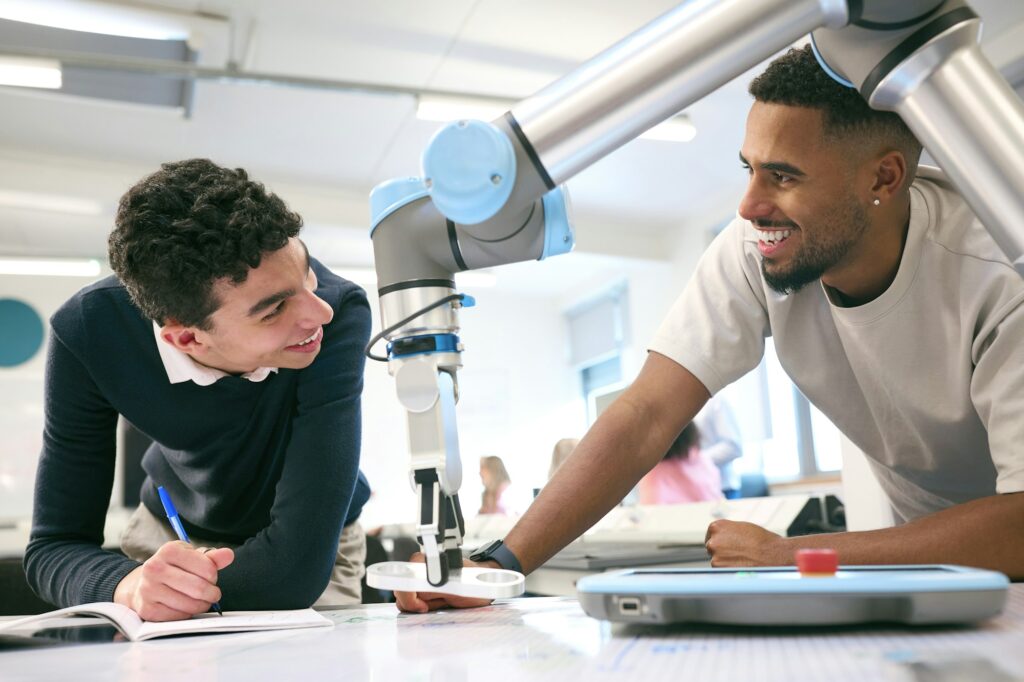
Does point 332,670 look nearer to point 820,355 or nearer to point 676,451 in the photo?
point 820,355

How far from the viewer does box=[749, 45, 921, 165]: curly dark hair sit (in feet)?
4.20

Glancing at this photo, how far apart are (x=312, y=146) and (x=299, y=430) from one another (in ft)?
16.4

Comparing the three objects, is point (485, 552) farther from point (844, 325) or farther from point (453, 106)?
point (453, 106)

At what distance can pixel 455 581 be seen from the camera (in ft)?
2.81

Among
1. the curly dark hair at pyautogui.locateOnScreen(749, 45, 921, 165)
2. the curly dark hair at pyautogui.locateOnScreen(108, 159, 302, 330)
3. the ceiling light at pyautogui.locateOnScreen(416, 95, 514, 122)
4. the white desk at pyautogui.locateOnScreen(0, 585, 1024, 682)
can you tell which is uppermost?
the ceiling light at pyautogui.locateOnScreen(416, 95, 514, 122)

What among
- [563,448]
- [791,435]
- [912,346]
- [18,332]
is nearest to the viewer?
[912,346]

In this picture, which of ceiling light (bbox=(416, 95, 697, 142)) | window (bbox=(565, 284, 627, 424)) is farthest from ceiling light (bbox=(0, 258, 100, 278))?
window (bbox=(565, 284, 627, 424))

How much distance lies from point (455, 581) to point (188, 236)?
717 mm

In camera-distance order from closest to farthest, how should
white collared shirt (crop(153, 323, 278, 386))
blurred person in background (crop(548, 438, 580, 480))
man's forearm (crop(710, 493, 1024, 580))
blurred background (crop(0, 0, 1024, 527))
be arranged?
1. man's forearm (crop(710, 493, 1024, 580))
2. white collared shirt (crop(153, 323, 278, 386))
3. blurred person in background (crop(548, 438, 580, 480))
4. blurred background (crop(0, 0, 1024, 527))

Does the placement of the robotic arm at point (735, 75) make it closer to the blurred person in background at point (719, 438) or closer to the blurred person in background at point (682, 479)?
the blurred person in background at point (682, 479)

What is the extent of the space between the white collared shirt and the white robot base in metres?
0.61

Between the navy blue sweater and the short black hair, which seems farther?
the short black hair

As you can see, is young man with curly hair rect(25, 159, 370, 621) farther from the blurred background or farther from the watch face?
the blurred background

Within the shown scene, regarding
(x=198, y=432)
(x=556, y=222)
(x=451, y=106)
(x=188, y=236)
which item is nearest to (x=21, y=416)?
(x=451, y=106)
